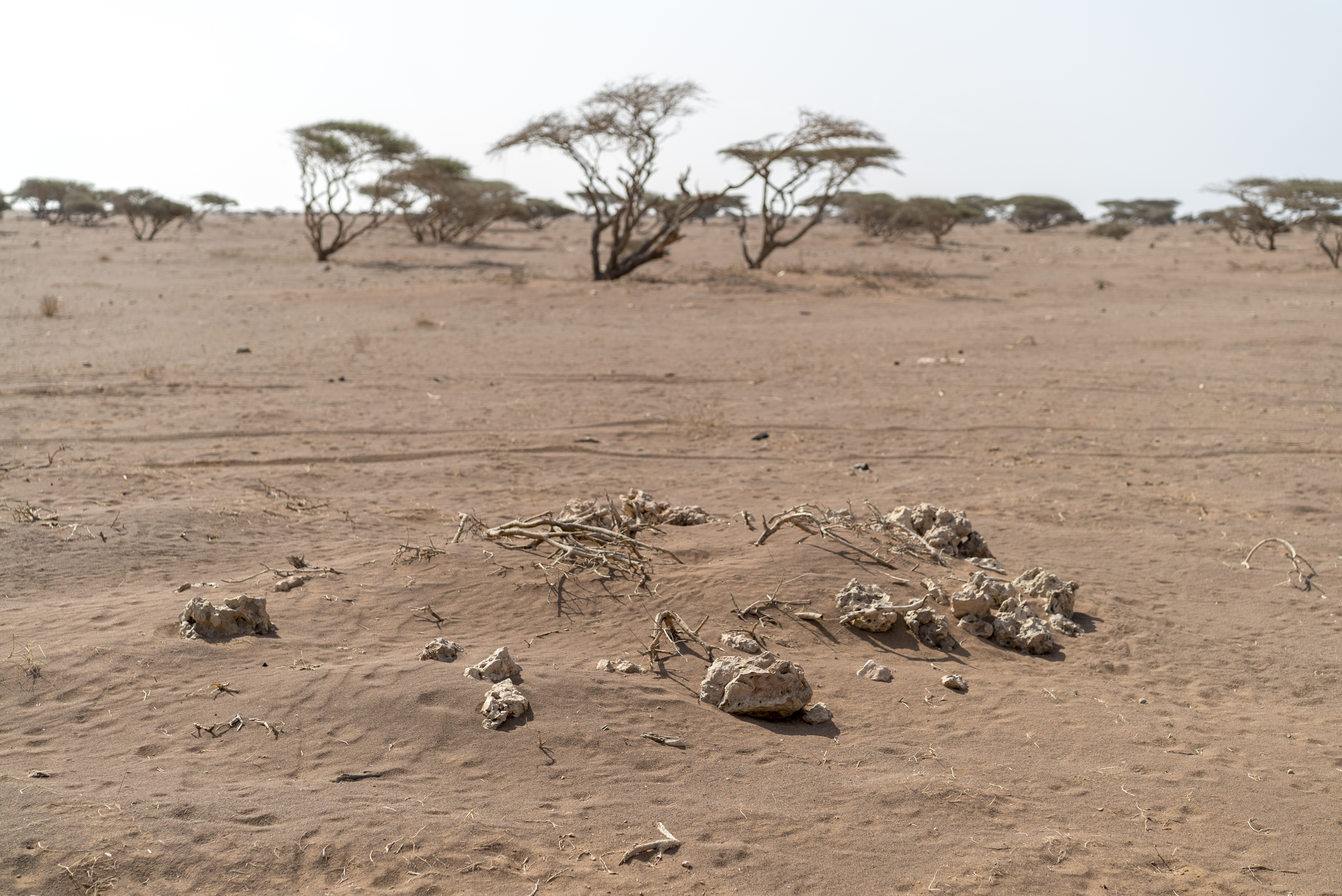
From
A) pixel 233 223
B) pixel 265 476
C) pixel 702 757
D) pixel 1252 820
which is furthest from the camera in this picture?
pixel 233 223

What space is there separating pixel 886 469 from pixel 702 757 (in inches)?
162

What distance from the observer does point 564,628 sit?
3.83 m

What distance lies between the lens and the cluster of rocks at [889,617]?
3.89 metres

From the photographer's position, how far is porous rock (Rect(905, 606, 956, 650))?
3879 mm

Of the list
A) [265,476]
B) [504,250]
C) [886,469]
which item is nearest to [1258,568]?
[886,469]

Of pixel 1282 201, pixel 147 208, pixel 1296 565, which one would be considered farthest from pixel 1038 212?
pixel 1296 565

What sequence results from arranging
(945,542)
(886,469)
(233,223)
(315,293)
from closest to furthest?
(945,542) → (886,469) → (315,293) → (233,223)

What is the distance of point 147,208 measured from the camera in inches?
1312

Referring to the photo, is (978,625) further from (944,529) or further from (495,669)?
(495,669)

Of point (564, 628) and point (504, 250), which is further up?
point (504, 250)

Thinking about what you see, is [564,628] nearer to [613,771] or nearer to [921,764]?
[613,771]

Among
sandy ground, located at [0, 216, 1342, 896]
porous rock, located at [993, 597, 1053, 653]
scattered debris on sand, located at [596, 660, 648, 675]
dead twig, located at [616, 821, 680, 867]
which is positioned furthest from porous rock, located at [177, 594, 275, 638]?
porous rock, located at [993, 597, 1053, 653]

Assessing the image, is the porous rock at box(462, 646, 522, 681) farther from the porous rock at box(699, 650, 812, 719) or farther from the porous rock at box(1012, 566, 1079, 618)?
the porous rock at box(1012, 566, 1079, 618)

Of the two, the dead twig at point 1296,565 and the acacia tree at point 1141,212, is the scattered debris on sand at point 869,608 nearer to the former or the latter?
the dead twig at point 1296,565
